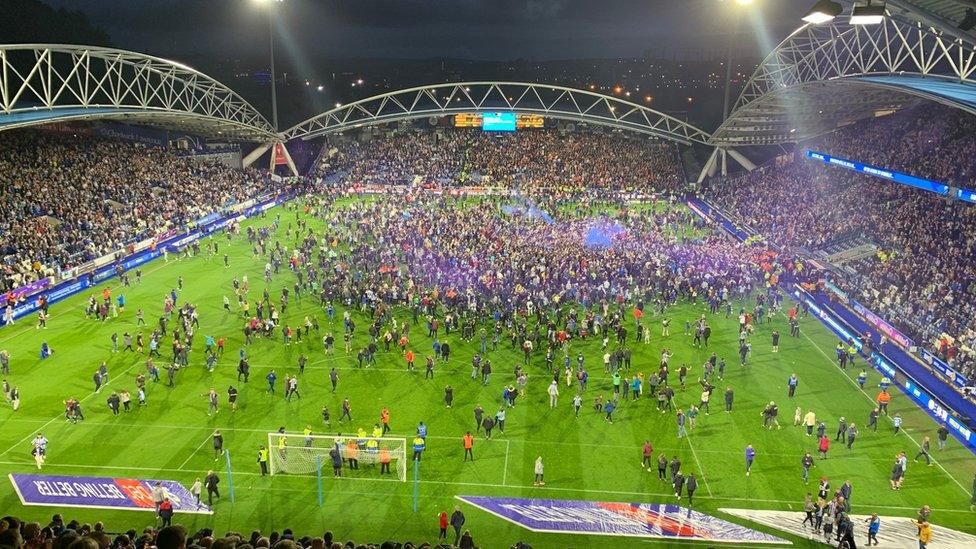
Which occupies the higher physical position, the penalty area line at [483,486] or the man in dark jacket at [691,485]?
the man in dark jacket at [691,485]

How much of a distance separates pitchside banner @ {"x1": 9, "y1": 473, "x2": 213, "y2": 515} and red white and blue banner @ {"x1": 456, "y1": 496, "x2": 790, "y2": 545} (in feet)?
26.0

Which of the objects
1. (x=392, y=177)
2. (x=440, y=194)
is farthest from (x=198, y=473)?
(x=392, y=177)

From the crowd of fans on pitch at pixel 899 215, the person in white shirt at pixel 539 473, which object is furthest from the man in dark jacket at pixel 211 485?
the crowd of fans on pitch at pixel 899 215

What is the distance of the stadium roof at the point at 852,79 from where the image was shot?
28.8 meters

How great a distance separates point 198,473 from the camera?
21.8m

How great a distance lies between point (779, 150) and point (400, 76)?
79350 mm

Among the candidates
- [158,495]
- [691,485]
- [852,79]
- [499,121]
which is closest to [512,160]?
[499,121]

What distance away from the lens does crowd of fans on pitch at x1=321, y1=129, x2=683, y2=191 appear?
73125 mm

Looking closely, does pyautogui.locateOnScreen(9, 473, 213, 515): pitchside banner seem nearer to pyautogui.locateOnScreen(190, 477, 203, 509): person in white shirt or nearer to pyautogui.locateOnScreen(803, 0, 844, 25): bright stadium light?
pyautogui.locateOnScreen(190, 477, 203, 509): person in white shirt

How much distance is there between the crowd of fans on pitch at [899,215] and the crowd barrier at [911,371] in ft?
2.75

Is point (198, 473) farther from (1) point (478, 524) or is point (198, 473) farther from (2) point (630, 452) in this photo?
(2) point (630, 452)

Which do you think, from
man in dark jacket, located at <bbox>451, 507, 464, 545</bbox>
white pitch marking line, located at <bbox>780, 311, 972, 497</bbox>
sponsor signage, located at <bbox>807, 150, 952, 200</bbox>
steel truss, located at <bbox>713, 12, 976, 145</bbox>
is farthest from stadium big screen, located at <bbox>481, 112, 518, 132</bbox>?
man in dark jacket, located at <bbox>451, 507, 464, 545</bbox>

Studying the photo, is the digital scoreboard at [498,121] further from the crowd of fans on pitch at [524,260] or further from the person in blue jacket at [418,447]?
the person in blue jacket at [418,447]

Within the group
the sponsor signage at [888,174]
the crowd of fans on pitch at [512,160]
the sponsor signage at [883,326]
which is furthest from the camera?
the crowd of fans on pitch at [512,160]
